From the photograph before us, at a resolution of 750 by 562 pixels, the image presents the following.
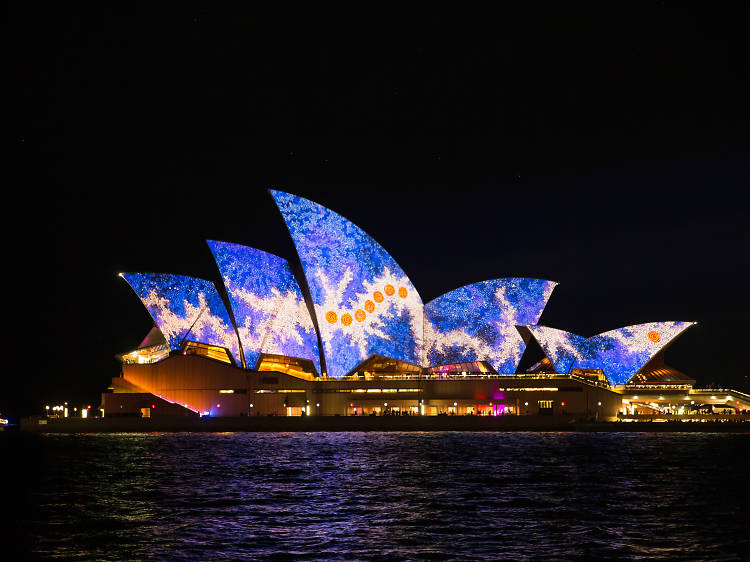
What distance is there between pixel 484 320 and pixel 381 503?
46.1 meters

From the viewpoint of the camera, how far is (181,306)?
6788 centimetres

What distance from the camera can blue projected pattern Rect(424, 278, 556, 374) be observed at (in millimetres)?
68688

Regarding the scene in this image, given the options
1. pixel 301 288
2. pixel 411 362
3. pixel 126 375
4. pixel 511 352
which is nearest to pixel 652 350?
pixel 511 352

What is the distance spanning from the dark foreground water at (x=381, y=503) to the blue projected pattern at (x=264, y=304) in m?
22.8

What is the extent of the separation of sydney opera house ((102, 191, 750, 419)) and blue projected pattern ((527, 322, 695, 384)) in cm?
8

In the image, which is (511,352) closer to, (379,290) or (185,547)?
(379,290)

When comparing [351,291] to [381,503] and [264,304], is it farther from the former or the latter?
[381,503]

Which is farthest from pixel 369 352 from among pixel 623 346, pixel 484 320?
pixel 623 346

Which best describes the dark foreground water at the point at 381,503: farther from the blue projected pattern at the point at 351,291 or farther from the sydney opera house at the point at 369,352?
the sydney opera house at the point at 369,352

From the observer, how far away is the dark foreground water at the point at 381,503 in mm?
18000

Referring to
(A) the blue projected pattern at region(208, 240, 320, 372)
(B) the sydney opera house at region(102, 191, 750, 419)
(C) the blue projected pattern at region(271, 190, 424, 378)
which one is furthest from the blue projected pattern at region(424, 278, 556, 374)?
(A) the blue projected pattern at region(208, 240, 320, 372)

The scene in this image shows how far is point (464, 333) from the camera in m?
69.4

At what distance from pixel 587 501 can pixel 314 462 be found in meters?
14.3

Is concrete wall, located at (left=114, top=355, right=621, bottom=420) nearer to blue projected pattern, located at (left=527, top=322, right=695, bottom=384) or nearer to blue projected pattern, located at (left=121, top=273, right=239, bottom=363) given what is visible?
blue projected pattern, located at (left=121, top=273, right=239, bottom=363)
